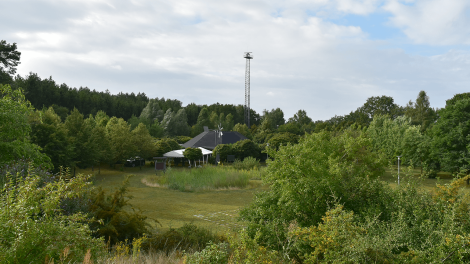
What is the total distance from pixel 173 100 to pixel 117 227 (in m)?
75.4

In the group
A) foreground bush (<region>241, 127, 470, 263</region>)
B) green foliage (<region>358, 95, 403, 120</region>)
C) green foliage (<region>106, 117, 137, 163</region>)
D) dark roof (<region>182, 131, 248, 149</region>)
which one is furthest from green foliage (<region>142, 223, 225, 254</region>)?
green foliage (<region>358, 95, 403, 120</region>)

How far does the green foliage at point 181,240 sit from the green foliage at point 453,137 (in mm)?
23003

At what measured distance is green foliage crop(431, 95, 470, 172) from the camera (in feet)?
76.7

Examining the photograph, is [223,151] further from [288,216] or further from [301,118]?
[301,118]

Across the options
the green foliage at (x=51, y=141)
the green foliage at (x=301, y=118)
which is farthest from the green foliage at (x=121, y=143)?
the green foliage at (x=301, y=118)

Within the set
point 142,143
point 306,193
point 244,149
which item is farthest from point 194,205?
point 244,149

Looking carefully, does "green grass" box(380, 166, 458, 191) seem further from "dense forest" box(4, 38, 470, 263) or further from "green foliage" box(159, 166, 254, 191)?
"green foliage" box(159, 166, 254, 191)

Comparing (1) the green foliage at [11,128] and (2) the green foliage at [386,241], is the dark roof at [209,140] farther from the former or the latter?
(2) the green foliage at [386,241]

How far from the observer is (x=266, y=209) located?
7160 millimetres

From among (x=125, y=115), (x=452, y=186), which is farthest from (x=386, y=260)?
(x=125, y=115)

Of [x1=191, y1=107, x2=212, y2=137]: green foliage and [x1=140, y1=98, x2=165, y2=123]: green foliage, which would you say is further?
[x1=191, y1=107, x2=212, y2=137]: green foliage

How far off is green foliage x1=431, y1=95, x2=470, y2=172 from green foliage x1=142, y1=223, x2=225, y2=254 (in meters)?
23.0

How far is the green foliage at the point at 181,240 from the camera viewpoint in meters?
6.58

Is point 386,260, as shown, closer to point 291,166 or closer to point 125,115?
point 291,166
